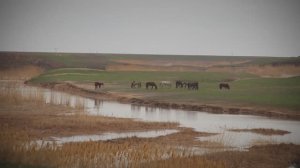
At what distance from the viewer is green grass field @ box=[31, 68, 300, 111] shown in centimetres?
3709

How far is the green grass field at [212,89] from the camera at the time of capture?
37094 millimetres

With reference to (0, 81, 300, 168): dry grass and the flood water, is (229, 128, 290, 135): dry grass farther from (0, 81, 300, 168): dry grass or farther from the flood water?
(0, 81, 300, 168): dry grass

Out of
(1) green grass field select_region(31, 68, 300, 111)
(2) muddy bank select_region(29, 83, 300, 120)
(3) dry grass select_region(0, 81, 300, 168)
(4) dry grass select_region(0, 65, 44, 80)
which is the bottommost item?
(3) dry grass select_region(0, 81, 300, 168)

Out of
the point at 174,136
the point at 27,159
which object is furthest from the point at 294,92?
the point at 27,159

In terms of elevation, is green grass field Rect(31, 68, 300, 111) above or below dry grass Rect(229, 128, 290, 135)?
above

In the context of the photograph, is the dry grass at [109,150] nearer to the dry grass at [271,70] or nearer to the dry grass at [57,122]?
the dry grass at [57,122]

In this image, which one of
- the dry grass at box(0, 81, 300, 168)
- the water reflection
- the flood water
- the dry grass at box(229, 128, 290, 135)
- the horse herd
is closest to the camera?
the dry grass at box(0, 81, 300, 168)

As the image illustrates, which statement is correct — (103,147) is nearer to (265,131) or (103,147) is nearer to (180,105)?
(265,131)

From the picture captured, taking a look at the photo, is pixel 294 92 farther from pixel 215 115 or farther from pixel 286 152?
pixel 286 152

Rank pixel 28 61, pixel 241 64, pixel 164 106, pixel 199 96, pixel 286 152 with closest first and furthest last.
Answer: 1. pixel 286 152
2. pixel 164 106
3. pixel 199 96
4. pixel 28 61
5. pixel 241 64

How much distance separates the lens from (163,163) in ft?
55.2

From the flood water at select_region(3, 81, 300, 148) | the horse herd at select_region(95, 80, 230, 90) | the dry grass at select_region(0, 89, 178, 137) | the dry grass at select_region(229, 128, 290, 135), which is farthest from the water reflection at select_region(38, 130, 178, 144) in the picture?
the horse herd at select_region(95, 80, 230, 90)

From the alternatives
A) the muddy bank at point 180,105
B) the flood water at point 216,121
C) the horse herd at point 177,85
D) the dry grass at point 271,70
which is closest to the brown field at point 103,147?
the flood water at point 216,121

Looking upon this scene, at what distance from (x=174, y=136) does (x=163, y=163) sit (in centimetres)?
606
